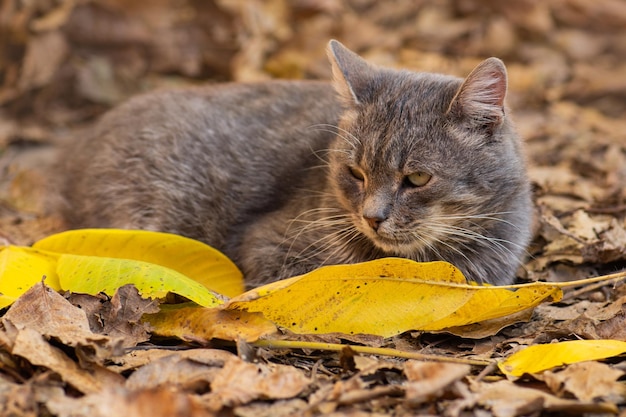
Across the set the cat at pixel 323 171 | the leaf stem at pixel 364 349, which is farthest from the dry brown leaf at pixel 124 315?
the cat at pixel 323 171

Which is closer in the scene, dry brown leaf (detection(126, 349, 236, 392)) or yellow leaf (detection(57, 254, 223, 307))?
dry brown leaf (detection(126, 349, 236, 392))

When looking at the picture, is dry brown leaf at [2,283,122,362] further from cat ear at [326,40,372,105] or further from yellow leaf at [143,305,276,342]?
cat ear at [326,40,372,105]

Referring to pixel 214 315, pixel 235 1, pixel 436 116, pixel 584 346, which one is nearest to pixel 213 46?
pixel 235 1

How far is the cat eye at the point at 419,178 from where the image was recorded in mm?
3240

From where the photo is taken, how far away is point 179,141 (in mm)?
4281

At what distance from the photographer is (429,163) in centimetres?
322

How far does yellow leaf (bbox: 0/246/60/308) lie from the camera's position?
3.10 m

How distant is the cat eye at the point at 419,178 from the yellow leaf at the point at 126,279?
3.22ft

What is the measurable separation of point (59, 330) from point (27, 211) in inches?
92.7

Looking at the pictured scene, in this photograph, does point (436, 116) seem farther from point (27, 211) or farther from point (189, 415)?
point (27, 211)

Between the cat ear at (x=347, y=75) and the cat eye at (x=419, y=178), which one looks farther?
the cat ear at (x=347, y=75)

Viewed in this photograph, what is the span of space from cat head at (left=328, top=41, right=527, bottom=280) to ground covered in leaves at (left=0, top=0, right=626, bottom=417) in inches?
19.0

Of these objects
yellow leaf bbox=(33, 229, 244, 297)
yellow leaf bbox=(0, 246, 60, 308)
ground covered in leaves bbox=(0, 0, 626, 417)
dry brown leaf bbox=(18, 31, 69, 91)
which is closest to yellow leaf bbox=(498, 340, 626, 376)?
ground covered in leaves bbox=(0, 0, 626, 417)

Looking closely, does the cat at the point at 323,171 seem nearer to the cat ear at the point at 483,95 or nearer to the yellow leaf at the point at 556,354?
the cat ear at the point at 483,95
